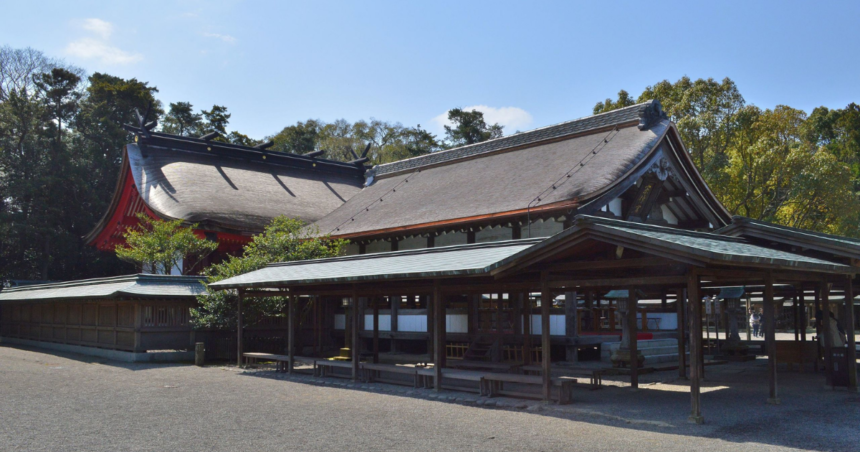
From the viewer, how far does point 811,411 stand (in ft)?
33.4

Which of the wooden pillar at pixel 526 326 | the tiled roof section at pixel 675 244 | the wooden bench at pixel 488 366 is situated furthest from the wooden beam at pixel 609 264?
the wooden bench at pixel 488 366

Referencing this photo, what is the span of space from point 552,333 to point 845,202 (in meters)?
17.3

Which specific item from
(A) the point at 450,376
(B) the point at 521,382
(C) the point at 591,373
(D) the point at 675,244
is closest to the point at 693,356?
(D) the point at 675,244

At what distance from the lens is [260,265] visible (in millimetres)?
20000

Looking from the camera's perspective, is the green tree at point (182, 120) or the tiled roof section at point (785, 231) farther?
the green tree at point (182, 120)

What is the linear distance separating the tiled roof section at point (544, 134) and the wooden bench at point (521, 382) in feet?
37.8

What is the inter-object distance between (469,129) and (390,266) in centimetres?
4687

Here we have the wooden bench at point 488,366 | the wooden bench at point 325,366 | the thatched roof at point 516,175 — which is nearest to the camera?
the wooden bench at point 488,366

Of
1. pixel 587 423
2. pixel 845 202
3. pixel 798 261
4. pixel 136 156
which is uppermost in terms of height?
pixel 136 156

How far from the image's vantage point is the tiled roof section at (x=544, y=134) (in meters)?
21.1

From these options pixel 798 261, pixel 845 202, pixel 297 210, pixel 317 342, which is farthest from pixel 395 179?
pixel 798 261

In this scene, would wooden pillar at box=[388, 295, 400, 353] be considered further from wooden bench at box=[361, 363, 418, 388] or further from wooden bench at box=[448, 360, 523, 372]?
wooden bench at box=[361, 363, 418, 388]

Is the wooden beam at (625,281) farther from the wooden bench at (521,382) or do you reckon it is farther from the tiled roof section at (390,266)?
the wooden bench at (521,382)

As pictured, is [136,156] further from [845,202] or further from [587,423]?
[845,202]
